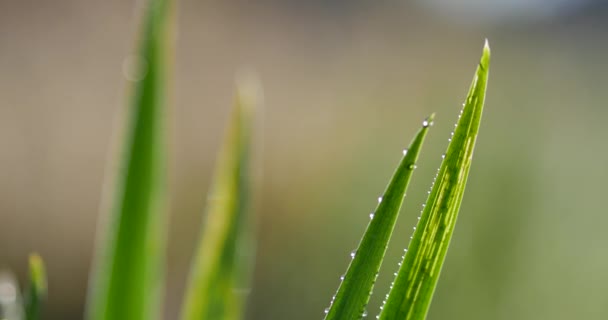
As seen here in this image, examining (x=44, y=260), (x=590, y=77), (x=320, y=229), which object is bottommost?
(x=44, y=260)

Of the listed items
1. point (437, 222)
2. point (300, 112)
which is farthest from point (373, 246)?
point (300, 112)

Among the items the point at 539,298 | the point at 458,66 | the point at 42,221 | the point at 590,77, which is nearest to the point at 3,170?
the point at 42,221

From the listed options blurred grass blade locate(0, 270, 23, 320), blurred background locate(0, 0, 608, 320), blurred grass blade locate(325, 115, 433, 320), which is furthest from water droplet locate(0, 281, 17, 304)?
blurred background locate(0, 0, 608, 320)

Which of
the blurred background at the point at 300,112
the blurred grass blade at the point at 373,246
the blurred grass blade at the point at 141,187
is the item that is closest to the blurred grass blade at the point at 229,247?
the blurred grass blade at the point at 141,187

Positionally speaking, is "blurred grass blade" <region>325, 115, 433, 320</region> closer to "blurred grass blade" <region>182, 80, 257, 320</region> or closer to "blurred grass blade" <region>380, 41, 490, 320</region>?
"blurred grass blade" <region>380, 41, 490, 320</region>

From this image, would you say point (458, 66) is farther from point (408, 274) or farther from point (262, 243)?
point (408, 274)

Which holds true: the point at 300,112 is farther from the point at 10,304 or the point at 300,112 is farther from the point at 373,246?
the point at 373,246
